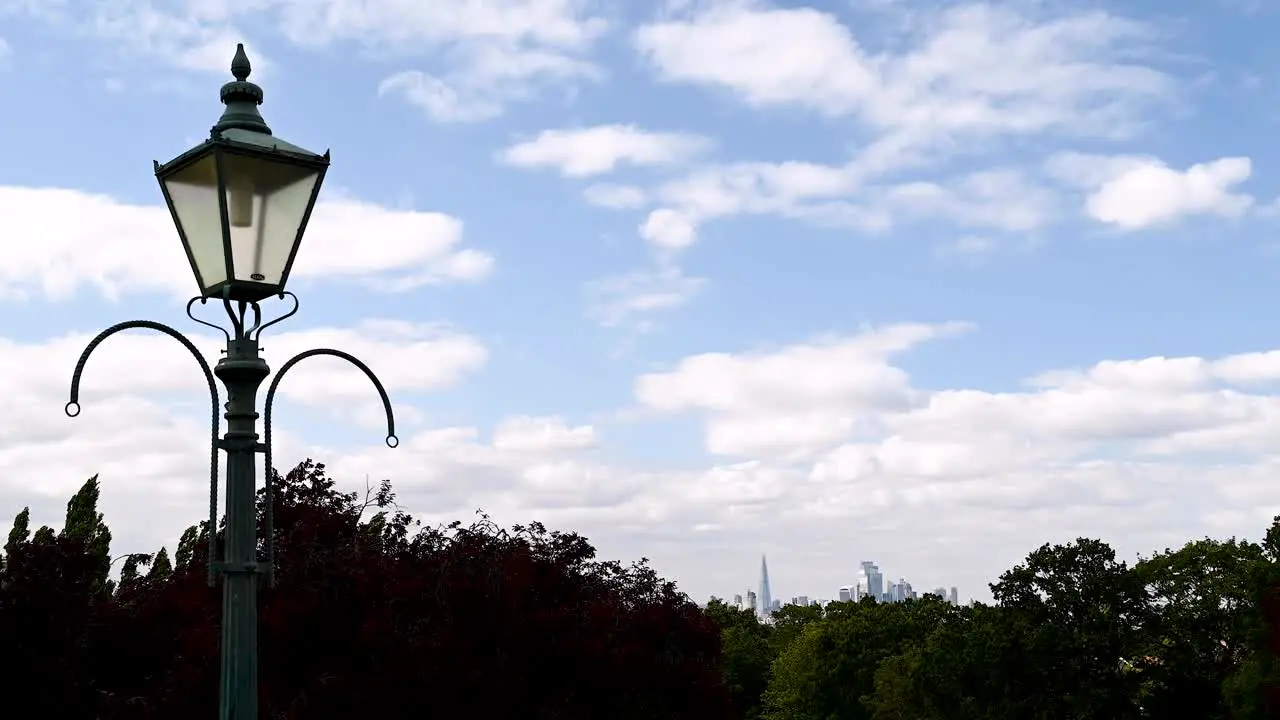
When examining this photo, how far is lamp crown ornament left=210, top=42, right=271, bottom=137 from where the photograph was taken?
640cm

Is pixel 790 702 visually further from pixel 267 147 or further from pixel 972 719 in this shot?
pixel 267 147

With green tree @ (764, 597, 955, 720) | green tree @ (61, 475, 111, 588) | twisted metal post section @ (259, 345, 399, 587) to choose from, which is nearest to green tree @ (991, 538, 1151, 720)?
green tree @ (764, 597, 955, 720)

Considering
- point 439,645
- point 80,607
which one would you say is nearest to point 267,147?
point 439,645

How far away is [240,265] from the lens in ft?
20.4

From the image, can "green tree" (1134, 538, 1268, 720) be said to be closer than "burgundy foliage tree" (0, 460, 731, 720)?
No

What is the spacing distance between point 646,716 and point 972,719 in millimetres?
29222

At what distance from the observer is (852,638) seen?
68.3m

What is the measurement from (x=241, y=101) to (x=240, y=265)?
88 centimetres

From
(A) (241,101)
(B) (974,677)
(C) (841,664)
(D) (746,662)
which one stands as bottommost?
(B) (974,677)

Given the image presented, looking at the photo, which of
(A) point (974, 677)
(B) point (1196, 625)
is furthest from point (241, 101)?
(B) point (1196, 625)

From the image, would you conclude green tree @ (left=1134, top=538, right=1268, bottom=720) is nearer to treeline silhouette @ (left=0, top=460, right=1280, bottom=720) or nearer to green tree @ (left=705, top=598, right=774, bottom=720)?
green tree @ (left=705, top=598, right=774, bottom=720)

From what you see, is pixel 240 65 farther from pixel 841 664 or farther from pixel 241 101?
pixel 841 664

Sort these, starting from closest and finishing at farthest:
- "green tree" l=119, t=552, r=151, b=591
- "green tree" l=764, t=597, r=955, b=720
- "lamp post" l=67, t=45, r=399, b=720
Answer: "lamp post" l=67, t=45, r=399, b=720, "green tree" l=119, t=552, r=151, b=591, "green tree" l=764, t=597, r=955, b=720

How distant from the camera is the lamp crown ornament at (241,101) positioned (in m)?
6.40
